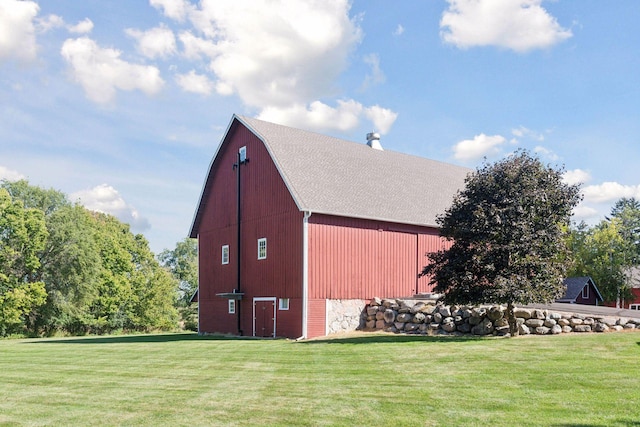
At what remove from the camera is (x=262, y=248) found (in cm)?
2658

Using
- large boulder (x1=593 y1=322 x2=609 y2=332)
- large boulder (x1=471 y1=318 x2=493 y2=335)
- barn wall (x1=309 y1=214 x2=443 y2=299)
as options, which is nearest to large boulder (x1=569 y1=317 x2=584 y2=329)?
large boulder (x1=593 y1=322 x2=609 y2=332)

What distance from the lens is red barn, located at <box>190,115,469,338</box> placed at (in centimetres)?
2422

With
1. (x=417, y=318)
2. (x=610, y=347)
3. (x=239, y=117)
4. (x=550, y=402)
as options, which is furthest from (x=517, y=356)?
(x=239, y=117)

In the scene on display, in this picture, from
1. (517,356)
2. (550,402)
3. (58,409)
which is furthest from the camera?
(517,356)

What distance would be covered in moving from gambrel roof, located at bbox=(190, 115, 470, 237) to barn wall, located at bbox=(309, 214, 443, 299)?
0.55m

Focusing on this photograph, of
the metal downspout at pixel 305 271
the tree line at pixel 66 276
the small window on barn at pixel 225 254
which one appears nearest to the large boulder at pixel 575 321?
the metal downspout at pixel 305 271

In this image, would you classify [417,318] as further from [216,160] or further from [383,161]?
[216,160]

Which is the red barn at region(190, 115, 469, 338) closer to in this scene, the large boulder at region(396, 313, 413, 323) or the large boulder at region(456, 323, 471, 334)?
the large boulder at region(396, 313, 413, 323)

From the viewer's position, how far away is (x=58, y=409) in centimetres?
959

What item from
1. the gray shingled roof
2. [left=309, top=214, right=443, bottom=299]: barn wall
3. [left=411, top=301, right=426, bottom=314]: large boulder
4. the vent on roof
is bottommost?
[left=411, top=301, right=426, bottom=314]: large boulder

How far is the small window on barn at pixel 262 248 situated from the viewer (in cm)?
2633

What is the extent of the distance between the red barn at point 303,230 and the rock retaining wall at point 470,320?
177 cm

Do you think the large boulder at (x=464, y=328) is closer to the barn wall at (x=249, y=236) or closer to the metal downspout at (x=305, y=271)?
the metal downspout at (x=305, y=271)

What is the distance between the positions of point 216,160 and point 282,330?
10188 millimetres
